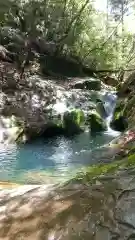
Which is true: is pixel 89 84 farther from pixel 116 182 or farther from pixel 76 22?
pixel 116 182

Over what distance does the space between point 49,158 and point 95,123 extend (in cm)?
560

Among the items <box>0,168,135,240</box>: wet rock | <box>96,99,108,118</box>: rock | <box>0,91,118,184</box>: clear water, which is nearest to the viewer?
<box>0,168,135,240</box>: wet rock

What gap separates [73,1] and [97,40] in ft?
12.6

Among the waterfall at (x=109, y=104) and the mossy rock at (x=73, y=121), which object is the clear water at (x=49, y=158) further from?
the waterfall at (x=109, y=104)

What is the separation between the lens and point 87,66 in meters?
24.8

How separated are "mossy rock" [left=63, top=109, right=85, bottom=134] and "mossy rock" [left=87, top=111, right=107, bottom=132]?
1.50 feet

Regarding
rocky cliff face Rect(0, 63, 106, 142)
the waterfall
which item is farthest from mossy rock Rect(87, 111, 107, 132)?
the waterfall

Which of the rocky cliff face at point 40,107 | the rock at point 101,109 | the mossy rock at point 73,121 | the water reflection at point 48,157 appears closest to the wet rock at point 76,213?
the water reflection at point 48,157

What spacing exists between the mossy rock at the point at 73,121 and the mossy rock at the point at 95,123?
1.50 ft

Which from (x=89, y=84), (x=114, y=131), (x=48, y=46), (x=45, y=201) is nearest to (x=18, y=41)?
(x=48, y=46)

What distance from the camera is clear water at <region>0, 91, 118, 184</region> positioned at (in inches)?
327

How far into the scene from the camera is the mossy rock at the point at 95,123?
52.4 ft

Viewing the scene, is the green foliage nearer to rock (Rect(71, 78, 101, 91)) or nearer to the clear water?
rock (Rect(71, 78, 101, 91))

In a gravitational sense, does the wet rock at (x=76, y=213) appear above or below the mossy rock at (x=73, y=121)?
below
